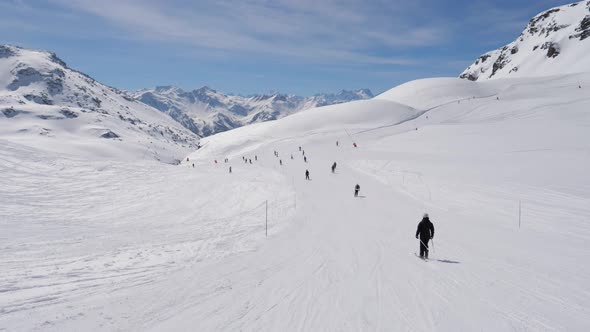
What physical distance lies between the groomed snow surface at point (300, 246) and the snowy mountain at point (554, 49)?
13146 cm

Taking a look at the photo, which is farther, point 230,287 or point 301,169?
point 301,169

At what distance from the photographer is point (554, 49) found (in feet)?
510

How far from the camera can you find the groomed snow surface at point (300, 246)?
779 cm

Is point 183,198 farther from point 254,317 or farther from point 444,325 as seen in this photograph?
point 444,325

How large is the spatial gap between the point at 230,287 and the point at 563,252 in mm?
13172

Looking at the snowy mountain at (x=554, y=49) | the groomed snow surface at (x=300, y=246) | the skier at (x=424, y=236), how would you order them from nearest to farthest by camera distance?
the groomed snow surface at (x=300, y=246) → the skier at (x=424, y=236) → the snowy mountain at (x=554, y=49)

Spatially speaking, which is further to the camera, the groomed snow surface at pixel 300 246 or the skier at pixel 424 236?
the skier at pixel 424 236

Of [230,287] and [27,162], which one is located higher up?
[27,162]

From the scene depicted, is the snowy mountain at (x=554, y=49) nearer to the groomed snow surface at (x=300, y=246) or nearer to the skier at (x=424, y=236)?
the groomed snow surface at (x=300, y=246)

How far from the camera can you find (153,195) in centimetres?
2675

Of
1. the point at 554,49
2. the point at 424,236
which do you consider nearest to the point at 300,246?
the point at 424,236

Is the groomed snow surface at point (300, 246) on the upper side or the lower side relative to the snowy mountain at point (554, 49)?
lower

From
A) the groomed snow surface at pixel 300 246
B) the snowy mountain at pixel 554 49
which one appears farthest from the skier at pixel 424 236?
the snowy mountain at pixel 554 49

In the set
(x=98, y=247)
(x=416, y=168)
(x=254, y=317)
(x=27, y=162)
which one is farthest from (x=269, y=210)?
(x=27, y=162)
